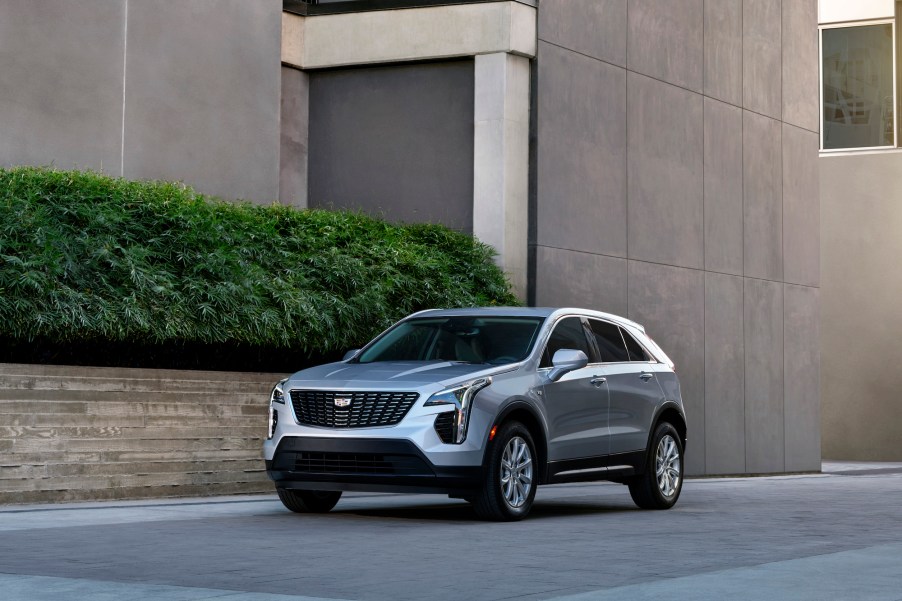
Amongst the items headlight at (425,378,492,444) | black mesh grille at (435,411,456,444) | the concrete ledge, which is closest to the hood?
headlight at (425,378,492,444)

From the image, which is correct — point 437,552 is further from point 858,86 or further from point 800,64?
point 858,86

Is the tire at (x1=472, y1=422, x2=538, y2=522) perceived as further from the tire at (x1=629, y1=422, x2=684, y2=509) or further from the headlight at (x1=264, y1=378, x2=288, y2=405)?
the tire at (x1=629, y1=422, x2=684, y2=509)

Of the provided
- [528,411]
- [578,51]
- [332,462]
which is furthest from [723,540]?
[578,51]

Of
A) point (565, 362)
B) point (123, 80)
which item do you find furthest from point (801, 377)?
point (565, 362)

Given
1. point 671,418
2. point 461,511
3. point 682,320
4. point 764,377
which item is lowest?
point 461,511

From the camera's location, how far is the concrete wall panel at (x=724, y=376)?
76.7 ft

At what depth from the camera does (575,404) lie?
43.5 ft

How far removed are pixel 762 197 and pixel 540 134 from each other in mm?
6166

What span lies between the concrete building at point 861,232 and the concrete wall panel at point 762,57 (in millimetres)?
Answer: 6906

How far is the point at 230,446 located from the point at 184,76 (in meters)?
5.14

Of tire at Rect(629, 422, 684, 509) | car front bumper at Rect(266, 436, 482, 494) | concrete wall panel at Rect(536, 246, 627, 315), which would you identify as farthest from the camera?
concrete wall panel at Rect(536, 246, 627, 315)

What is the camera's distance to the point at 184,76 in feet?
59.6

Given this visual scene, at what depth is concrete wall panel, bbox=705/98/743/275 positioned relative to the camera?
77.5 ft

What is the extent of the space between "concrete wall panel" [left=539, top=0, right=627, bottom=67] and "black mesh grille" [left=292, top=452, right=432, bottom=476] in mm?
9652
